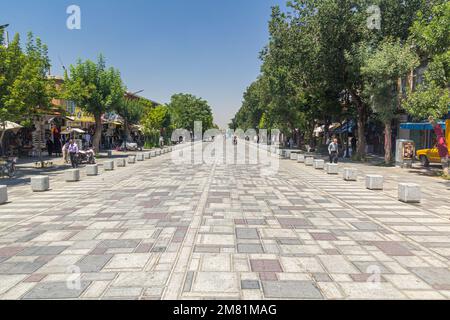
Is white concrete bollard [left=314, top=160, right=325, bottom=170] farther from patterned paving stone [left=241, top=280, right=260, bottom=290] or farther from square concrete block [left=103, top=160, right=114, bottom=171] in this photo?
patterned paving stone [left=241, top=280, right=260, bottom=290]

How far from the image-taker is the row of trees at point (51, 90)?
15445 mm

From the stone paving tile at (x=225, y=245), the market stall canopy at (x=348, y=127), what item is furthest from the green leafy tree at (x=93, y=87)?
the market stall canopy at (x=348, y=127)

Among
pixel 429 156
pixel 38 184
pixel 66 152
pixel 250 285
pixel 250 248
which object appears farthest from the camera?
pixel 66 152

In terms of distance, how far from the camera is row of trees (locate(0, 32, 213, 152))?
1545 centimetres

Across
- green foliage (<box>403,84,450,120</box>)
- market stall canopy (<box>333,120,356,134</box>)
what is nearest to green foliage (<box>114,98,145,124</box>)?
market stall canopy (<box>333,120,356,134</box>)

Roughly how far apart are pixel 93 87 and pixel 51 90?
6.97 metres

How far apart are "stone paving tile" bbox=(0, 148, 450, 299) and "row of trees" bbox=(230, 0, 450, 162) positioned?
746cm

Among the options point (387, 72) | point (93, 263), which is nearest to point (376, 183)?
point (387, 72)

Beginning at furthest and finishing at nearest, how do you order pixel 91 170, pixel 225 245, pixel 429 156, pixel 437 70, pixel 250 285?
pixel 429 156, pixel 91 170, pixel 437 70, pixel 225 245, pixel 250 285

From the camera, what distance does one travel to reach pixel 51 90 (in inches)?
765

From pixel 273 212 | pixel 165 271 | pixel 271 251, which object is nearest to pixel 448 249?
pixel 271 251

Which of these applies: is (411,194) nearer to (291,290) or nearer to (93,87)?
(291,290)

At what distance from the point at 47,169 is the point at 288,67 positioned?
1845cm

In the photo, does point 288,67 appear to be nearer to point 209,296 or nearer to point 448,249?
point 448,249
